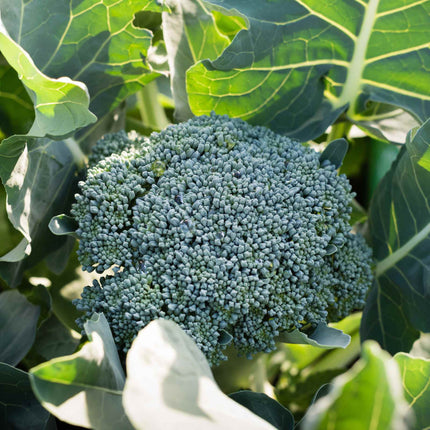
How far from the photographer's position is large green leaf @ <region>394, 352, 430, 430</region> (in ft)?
2.24

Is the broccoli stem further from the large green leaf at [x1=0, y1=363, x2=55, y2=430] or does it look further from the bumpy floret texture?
the large green leaf at [x1=0, y1=363, x2=55, y2=430]

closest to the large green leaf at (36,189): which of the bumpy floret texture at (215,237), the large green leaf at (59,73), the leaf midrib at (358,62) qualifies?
the large green leaf at (59,73)

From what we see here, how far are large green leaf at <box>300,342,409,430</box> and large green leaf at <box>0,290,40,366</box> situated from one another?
2.31 ft

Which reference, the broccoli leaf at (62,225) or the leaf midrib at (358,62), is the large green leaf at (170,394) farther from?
→ the leaf midrib at (358,62)

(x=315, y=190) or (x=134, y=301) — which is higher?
(x=315, y=190)

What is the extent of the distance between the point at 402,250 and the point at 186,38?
24.5 inches

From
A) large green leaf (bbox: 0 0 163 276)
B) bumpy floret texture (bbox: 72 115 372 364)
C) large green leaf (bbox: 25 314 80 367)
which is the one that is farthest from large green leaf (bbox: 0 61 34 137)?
large green leaf (bbox: 25 314 80 367)

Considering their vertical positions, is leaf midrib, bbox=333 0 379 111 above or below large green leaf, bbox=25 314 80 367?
above

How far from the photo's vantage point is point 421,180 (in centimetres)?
88

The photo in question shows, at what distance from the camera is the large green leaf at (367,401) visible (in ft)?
1.33

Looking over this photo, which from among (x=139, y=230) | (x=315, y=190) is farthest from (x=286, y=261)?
(x=139, y=230)

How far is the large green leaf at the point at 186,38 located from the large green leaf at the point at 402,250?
44 centimetres

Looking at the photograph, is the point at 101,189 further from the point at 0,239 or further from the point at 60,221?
the point at 0,239

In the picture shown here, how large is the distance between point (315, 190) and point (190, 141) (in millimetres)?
241
